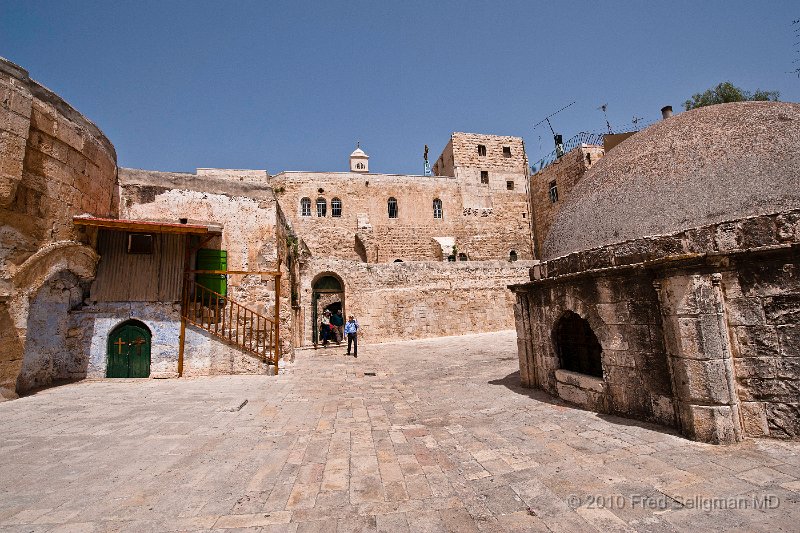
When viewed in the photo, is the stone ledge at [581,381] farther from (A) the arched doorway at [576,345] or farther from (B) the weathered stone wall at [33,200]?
(B) the weathered stone wall at [33,200]

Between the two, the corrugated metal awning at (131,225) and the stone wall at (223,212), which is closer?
the corrugated metal awning at (131,225)

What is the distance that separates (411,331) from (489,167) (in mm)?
18715

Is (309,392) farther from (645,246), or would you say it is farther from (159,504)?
(645,246)

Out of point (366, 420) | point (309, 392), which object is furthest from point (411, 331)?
point (366, 420)

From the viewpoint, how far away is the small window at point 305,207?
25891 millimetres

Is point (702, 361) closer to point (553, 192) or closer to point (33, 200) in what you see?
point (33, 200)

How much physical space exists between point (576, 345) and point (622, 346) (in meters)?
1.39

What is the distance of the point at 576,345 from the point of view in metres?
5.94

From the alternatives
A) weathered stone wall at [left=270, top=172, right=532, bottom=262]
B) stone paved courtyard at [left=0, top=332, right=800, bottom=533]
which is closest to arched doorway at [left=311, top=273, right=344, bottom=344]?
weathered stone wall at [left=270, top=172, right=532, bottom=262]

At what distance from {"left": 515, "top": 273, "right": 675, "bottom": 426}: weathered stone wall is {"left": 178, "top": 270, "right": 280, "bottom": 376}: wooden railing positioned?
6.95 m

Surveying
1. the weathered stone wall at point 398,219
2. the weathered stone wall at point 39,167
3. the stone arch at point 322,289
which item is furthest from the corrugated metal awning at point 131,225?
the weathered stone wall at point 398,219

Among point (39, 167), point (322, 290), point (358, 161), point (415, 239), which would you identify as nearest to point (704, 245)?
point (39, 167)

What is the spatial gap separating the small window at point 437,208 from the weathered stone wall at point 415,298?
380 inches

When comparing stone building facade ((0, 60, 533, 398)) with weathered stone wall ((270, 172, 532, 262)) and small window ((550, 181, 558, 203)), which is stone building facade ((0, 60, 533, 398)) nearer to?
weathered stone wall ((270, 172, 532, 262))
